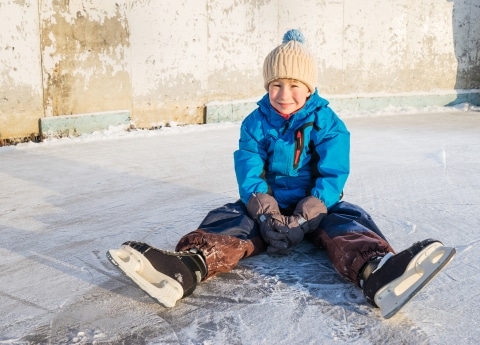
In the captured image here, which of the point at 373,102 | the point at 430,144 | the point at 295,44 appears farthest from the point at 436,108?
the point at 295,44

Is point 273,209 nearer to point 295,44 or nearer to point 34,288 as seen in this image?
point 295,44

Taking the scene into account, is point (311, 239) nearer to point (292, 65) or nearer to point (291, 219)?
point (291, 219)

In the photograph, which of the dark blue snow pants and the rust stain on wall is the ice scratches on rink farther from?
the rust stain on wall

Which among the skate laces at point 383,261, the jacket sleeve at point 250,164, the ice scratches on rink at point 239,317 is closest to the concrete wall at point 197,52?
the jacket sleeve at point 250,164

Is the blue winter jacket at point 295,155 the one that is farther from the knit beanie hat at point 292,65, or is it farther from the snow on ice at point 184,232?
the snow on ice at point 184,232

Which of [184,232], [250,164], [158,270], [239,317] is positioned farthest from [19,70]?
[239,317]

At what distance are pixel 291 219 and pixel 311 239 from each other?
0.20 m

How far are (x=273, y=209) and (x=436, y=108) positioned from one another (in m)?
5.96

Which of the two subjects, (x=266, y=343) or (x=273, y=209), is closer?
(x=266, y=343)

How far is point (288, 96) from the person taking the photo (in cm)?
241

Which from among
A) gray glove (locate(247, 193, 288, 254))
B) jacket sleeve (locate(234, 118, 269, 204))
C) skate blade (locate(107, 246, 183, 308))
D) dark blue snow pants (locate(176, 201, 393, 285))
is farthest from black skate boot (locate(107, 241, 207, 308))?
jacket sleeve (locate(234, 118, 269, 204))

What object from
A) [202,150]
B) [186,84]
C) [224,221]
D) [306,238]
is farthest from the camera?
[186,84]

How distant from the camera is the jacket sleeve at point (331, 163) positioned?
235cm

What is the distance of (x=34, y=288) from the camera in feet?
6.73
